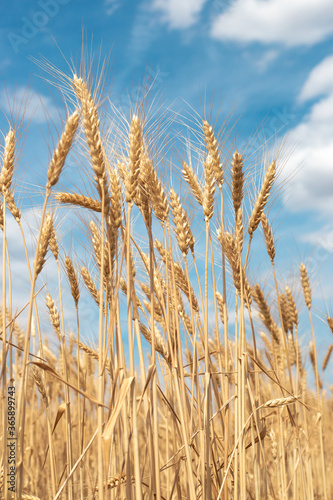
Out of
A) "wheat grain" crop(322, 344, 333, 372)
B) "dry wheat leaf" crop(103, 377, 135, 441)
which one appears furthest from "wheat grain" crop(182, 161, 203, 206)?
"wheat grain" crop(322, 344, 333, 372)

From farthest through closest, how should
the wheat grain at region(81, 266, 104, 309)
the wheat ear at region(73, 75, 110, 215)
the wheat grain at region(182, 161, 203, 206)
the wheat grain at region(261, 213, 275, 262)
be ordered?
the wheat grain at region(261, 213, 275, 262)
the wheat grain at region(81, 266, 104, 309)
the wheat grain at region(182, 161, 203, 206)
the wheat ear at region(73, 75, 110, 215)

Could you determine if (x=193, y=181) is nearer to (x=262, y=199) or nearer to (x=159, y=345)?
(x=262, y=199)

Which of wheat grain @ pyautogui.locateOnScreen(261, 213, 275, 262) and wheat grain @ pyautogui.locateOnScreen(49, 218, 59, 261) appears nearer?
wheat grain @ pyautogui.locateOnScreen(49, 218, 59, 261)

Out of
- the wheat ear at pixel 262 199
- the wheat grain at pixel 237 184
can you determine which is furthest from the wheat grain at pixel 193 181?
the wheat ear at pixel 262 199

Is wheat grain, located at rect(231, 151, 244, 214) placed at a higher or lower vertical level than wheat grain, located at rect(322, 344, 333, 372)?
higher

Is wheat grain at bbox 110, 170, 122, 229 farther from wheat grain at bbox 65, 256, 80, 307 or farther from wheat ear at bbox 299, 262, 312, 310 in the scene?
wheat ear at bbox 299, 262, 312, 310

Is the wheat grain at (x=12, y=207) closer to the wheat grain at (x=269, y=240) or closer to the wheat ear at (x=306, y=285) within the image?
the wheat grain at (x=269, y=240)

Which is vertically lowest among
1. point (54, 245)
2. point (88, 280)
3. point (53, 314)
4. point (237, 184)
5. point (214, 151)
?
point (53, 314)

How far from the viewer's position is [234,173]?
2.23 metres

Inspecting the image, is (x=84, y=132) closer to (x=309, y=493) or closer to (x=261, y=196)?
(x=261, y=196)

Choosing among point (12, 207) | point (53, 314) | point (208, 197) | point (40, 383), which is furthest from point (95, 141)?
point (40, 383)

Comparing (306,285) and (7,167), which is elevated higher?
(7,167)

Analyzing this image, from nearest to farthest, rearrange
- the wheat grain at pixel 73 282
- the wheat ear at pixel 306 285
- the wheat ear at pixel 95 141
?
the wheat ear at pixel 95 141 → the wheat grain at pixel 73 282 → the wheat ear at pixel 306 285

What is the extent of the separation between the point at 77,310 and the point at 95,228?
65cm
